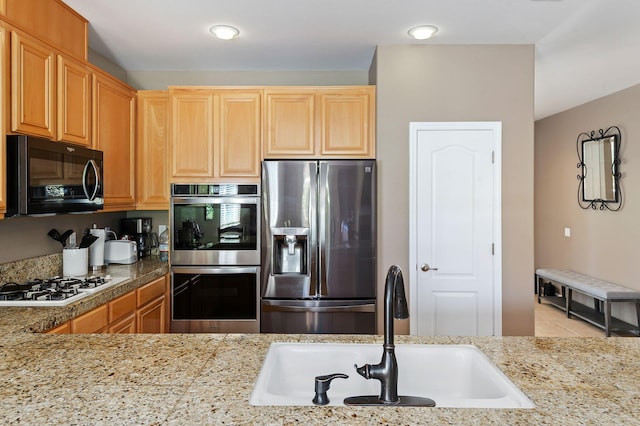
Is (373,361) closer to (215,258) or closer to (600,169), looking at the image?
(215,258)

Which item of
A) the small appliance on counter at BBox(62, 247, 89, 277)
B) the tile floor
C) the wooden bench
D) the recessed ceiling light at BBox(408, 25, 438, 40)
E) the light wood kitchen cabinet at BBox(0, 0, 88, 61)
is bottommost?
the tile floor

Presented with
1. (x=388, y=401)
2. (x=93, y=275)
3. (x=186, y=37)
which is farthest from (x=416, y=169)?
(x=93, y=275)

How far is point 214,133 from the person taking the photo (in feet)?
10.4

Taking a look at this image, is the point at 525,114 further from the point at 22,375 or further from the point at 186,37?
the point at 22,375

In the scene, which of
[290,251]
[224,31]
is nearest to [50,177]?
[224,31]

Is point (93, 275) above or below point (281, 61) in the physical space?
below

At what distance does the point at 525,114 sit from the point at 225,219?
8.09 ft

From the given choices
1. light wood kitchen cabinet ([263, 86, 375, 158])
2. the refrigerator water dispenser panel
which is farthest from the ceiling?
the refrigerator water dispenser panel

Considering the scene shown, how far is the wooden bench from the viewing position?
13.6 ft

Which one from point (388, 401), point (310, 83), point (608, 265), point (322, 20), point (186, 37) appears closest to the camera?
point (388, 401)

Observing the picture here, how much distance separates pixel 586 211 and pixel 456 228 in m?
3.10

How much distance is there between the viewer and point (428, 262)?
308 cm

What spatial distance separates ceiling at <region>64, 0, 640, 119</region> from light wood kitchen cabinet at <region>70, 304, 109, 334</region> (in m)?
1.85

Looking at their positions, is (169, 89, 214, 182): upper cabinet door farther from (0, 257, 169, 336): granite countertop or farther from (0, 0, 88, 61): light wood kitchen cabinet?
(0, 257, 169, 336): granite countertop
